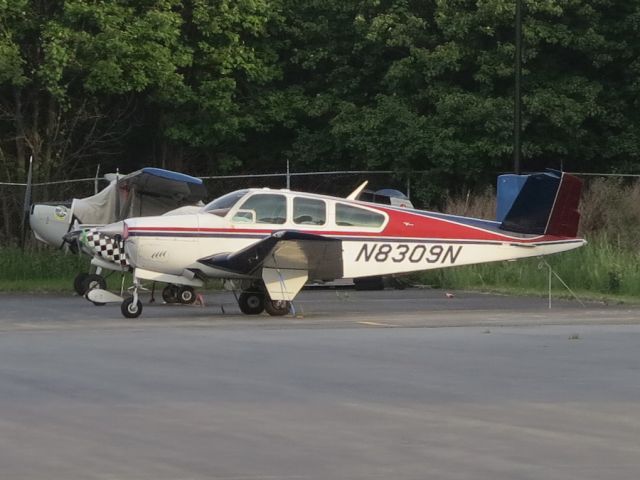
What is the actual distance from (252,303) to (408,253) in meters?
2.52

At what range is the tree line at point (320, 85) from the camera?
39259 mm

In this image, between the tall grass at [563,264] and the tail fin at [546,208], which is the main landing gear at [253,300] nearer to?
the tail fin at [546,208]

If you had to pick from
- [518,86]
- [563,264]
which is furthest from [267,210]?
[518,86]

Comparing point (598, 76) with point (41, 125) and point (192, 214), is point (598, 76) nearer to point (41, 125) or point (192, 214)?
point (41, 125)

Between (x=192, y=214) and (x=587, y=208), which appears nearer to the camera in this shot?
(x=192, y=214)

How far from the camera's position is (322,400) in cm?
1047

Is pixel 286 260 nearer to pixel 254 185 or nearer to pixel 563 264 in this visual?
pixel 563 264

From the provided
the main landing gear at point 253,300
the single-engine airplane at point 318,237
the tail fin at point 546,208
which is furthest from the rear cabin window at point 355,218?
the tail fin at point 546,208

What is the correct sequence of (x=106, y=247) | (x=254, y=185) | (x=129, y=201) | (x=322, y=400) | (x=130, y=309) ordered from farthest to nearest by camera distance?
(x=254, y=185) → (x=129, y=201) → (x=106, y=247) → (x=130, y=309) → (x=322, y=400)

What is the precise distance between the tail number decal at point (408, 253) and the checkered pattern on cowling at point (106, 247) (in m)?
5.03

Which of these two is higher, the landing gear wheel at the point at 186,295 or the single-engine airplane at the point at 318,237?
the single-engine airplane at the point at 318,237

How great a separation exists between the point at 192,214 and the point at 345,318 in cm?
325

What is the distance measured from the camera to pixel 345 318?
785 inches

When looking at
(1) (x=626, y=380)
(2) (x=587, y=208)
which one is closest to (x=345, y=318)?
(1) (x=626, y=380)
